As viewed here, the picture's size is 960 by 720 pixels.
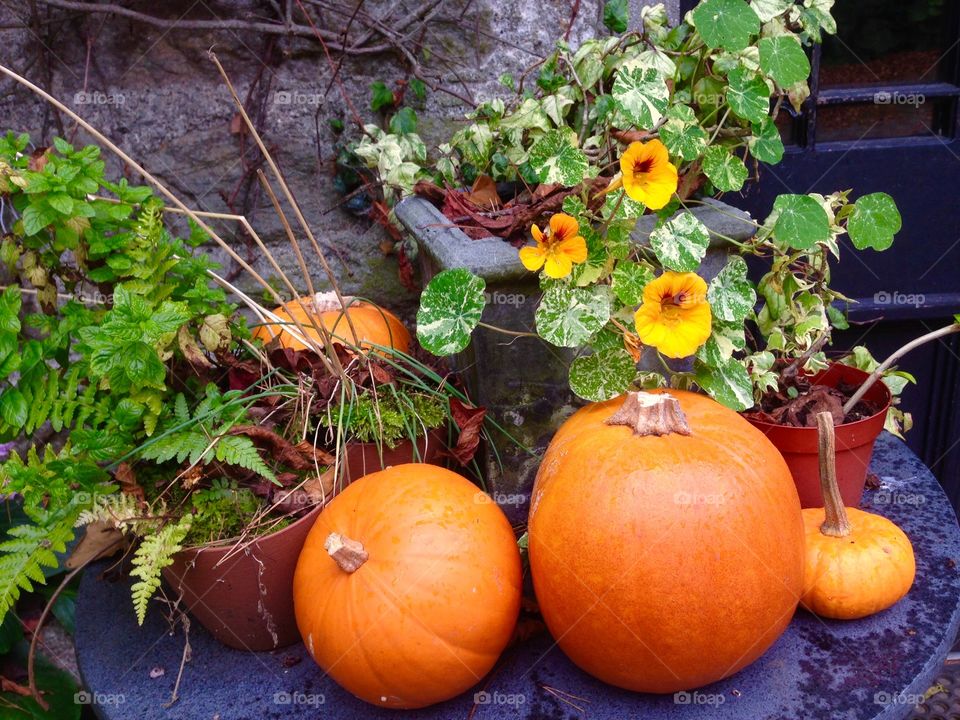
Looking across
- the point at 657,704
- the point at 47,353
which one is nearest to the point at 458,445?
the point at 657,704

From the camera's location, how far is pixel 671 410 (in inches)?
49.8

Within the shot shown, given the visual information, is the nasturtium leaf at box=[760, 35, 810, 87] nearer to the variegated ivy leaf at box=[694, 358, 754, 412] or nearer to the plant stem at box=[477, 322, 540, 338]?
the variegated ivy leaf at box=[694, 358, 754, 412]

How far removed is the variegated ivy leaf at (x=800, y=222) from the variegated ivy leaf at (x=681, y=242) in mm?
191

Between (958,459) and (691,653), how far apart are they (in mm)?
1915

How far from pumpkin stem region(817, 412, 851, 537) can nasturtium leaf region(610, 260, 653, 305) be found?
391 mm

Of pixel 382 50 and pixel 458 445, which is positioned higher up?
pixel 382 50

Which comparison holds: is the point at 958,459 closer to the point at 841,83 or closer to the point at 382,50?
the point at 841,83

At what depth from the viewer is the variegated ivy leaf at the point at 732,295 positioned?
56.1 inches

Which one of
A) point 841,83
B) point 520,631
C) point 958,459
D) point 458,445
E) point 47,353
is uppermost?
point 841,83

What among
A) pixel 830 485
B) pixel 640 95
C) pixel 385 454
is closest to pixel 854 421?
pixel 830 485

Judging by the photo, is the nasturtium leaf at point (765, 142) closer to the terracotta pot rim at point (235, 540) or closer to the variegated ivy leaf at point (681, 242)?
the variegated ivy leaf at point (681, 242)

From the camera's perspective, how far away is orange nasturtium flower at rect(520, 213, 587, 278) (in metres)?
1.32

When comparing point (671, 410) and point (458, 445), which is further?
point (458, 445)

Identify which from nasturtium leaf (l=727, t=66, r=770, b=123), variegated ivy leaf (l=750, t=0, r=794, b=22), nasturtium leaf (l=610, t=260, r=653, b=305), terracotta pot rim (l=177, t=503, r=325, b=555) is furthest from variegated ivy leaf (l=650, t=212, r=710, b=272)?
terracotta pot rim (l=177, t=503, r=325, b=555)
